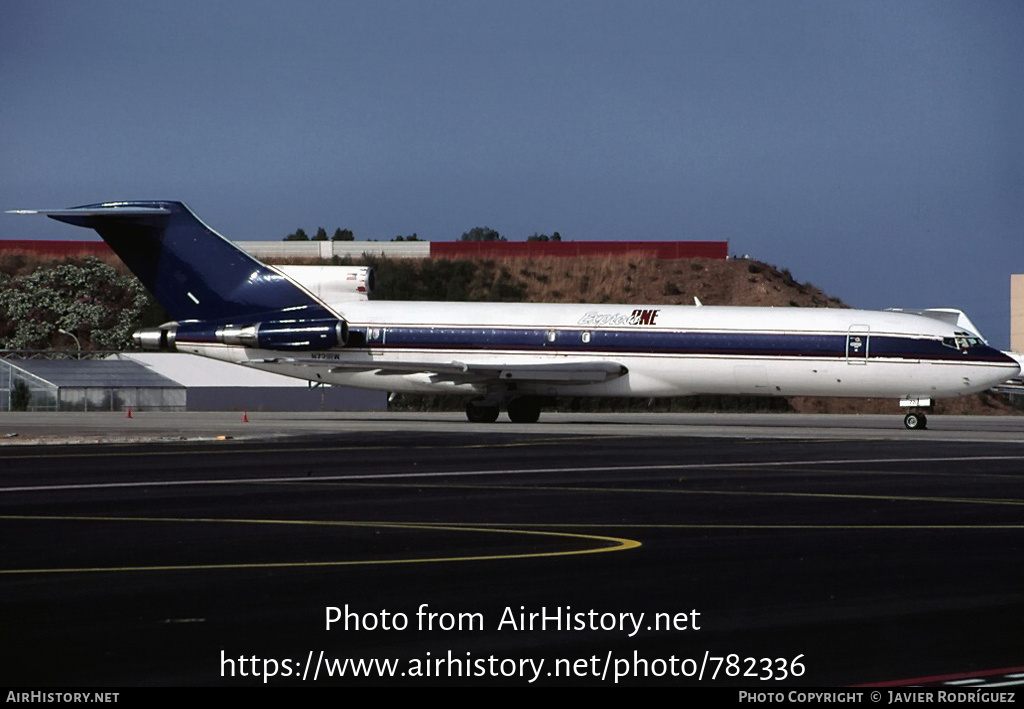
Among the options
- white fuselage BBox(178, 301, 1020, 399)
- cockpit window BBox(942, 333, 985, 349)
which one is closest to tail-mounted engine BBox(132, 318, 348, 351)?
white fuselage BBox(178, 301, 1020, 399)

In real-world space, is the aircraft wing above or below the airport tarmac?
above

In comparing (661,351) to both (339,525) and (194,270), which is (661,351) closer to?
(194,270)

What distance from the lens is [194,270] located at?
4325 centimetres

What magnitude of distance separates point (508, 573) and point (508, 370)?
2892 centimetres

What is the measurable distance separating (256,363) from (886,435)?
19291 mm

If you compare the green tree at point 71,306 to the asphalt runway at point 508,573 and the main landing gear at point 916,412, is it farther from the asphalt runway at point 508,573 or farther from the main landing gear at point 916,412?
the asphalt runway at point 508,573

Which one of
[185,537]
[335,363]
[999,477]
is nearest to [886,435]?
[999,477]

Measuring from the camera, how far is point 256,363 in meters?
43.3

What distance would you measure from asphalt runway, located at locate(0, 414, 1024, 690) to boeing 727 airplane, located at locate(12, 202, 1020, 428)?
47.0 ft

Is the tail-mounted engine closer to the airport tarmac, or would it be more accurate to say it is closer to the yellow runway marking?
the airport tarmac

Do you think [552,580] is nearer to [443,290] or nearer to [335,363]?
[335,363]

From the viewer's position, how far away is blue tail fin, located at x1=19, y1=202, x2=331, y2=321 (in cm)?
4319

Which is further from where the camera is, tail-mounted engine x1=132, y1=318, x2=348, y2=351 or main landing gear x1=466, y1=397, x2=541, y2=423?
tail-mounted engine x1=132, y1=318, x2=348, y2=351

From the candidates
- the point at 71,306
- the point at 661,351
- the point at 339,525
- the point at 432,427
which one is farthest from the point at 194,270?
the point at 71,306
